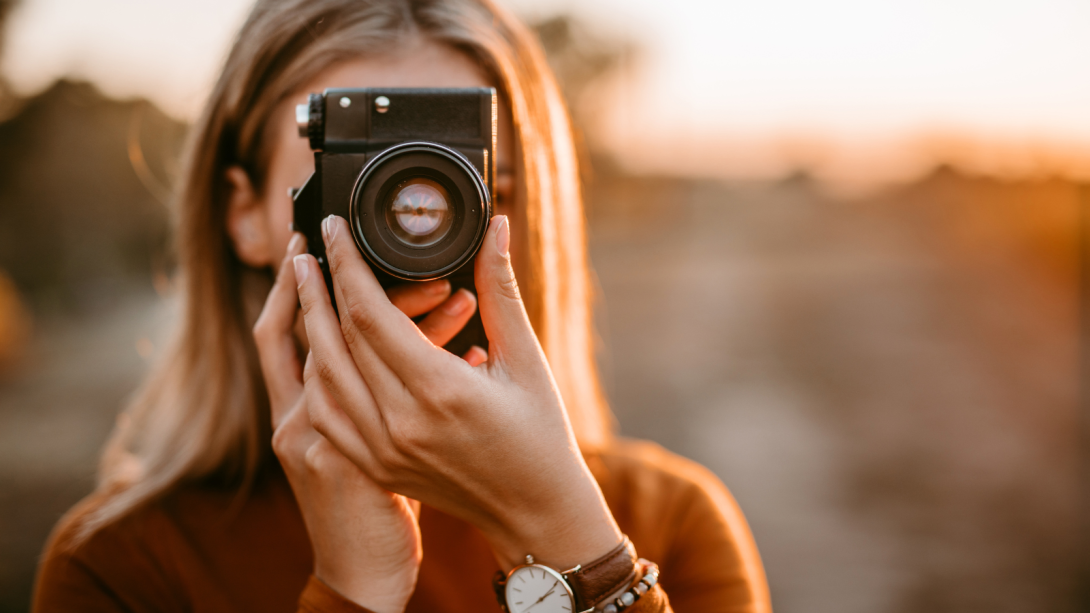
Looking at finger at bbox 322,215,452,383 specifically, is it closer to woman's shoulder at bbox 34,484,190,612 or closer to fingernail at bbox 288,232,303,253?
fingernail at bbox 288,232,303,253

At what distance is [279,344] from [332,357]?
0.25 metres

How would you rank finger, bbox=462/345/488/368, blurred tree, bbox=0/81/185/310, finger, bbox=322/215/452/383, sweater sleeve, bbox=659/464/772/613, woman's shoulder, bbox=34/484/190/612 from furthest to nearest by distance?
blurred tree, bbox=0/81/185/310, sweater sleeve, bbox=659/464/772/613, woman's shoulder, bbox=34/484/190/612, finger, bbox=462/345/488/368, finger, bbox=322/215/452/383

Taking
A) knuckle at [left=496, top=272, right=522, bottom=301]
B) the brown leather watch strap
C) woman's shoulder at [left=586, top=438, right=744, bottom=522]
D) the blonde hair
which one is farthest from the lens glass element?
woman's shoulder at [left=586, top=438, right=744, bottom=522]

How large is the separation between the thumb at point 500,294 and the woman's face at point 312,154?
0.37 meters

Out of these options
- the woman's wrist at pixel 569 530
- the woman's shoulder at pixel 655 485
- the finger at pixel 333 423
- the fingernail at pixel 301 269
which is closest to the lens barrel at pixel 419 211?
the fingernail at pixel 301 269

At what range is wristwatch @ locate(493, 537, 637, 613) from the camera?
1.04m

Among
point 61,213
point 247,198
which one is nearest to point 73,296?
point 61,213

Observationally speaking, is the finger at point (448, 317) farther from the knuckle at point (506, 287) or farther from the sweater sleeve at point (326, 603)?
the sweater sleeve at point (326, 603)

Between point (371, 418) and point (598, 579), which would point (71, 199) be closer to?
point (371, 418)

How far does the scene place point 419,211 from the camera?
1.07m

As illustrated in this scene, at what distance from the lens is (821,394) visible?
8.08m

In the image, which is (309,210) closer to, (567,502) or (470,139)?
(470,139)

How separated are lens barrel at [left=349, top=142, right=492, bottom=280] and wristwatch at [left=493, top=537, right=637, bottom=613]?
0.48 metres

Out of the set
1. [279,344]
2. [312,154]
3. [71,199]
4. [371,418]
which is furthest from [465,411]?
[71,199]
